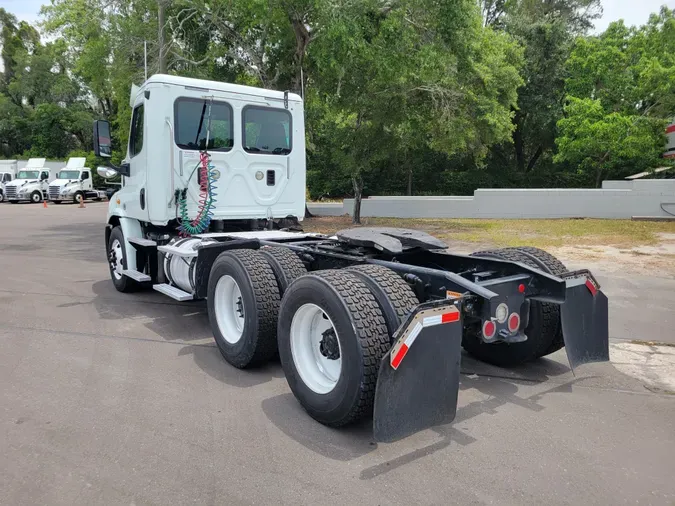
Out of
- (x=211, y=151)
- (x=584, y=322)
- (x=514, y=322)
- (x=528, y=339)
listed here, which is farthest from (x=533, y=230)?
(x=514, y=322)

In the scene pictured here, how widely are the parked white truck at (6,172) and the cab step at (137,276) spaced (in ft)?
121

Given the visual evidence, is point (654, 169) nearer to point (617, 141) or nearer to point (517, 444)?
point (617, 141)

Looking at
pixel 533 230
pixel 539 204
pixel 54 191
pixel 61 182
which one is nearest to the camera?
pixel 533 230

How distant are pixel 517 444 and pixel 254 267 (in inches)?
104

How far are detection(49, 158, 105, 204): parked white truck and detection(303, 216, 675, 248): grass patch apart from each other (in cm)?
2264

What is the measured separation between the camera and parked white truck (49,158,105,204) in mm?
37062

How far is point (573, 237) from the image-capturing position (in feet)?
50.8

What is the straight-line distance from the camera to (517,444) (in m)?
3.71

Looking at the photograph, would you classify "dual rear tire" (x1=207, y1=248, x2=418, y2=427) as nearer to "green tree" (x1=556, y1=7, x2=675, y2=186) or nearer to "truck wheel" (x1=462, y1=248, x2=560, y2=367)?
"truck wheel" (x1=462, y1=248, x2=560, y2=367)

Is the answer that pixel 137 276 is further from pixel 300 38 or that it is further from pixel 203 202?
pixel 300 38

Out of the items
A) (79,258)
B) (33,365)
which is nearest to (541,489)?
(33,365)

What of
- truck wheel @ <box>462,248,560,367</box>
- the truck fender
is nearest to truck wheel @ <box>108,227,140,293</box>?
the truck fender

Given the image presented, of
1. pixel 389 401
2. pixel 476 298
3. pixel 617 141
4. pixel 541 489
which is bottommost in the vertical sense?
pixel 541 489

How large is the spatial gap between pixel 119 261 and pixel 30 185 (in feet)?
114
